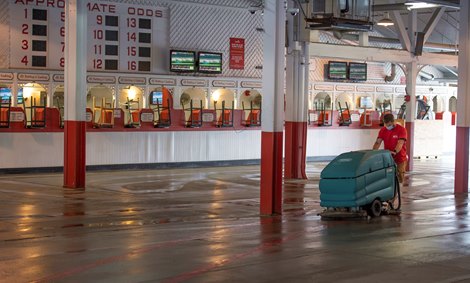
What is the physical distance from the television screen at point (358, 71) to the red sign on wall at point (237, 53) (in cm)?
542

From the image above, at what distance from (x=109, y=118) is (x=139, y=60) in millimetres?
2058

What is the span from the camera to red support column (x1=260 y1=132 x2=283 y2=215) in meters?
14.7

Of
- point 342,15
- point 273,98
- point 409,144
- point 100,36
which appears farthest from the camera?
point 409,144

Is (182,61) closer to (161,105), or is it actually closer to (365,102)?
(161,105)

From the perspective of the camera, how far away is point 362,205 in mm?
14117

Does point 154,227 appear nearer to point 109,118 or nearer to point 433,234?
point 433,234

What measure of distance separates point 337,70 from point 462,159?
1151 cm

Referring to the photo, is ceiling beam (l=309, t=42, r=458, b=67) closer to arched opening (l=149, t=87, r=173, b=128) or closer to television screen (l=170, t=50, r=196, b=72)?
television screen (l=170, t=50, r=196, b=72)

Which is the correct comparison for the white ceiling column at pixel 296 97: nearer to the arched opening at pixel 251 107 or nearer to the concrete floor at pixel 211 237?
the concrete floor at pixel 211 237

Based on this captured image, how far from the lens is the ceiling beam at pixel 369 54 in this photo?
78.7ft

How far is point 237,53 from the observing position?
27219 millimetres

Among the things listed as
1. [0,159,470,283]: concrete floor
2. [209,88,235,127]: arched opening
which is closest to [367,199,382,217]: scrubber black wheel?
[0,159,470,283]: concrete floor

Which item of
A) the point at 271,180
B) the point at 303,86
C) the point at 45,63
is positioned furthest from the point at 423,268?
the point at 45,63

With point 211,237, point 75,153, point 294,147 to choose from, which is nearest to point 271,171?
point 211,237
